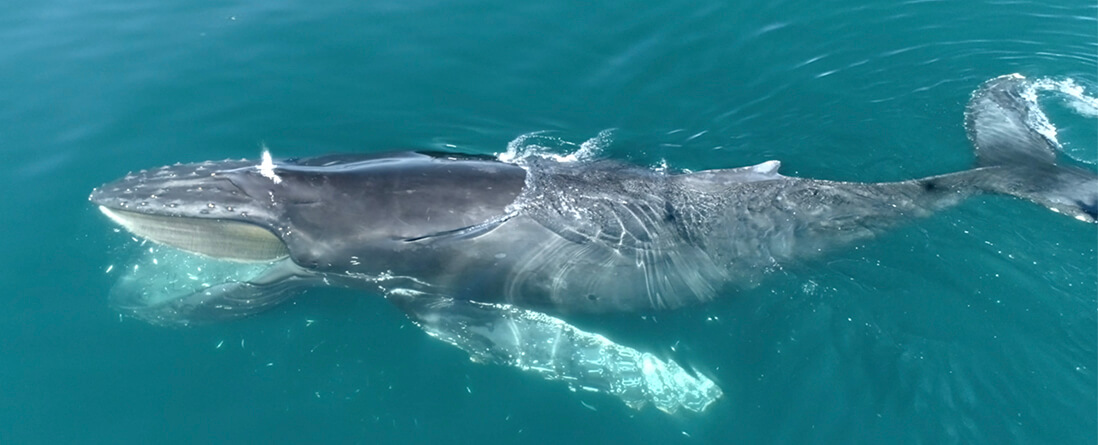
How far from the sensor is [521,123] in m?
17.4

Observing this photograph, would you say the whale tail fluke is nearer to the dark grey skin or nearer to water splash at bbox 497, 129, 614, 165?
the dark grey skin

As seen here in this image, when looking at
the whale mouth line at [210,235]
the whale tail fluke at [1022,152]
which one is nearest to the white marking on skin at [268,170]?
the whale mouth line at [210,235]

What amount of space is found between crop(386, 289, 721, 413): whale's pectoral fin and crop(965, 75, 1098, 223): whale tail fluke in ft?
22.7

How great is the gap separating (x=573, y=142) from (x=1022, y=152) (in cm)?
838

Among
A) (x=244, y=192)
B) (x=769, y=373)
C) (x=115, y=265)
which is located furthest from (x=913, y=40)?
(x=115, y=265)

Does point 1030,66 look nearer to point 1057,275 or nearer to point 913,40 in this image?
point 913,40

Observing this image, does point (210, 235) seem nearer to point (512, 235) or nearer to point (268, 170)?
point (268, 170)

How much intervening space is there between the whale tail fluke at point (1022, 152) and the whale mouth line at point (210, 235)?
12169mm

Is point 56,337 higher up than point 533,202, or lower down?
lower down

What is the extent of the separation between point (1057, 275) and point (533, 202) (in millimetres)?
8271

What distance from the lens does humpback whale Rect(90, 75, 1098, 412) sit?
12141 millimetres

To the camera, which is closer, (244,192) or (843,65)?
(244,192)

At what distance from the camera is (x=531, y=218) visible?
41.4 ft

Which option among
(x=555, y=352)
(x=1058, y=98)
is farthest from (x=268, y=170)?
(x=1058, y=98)
